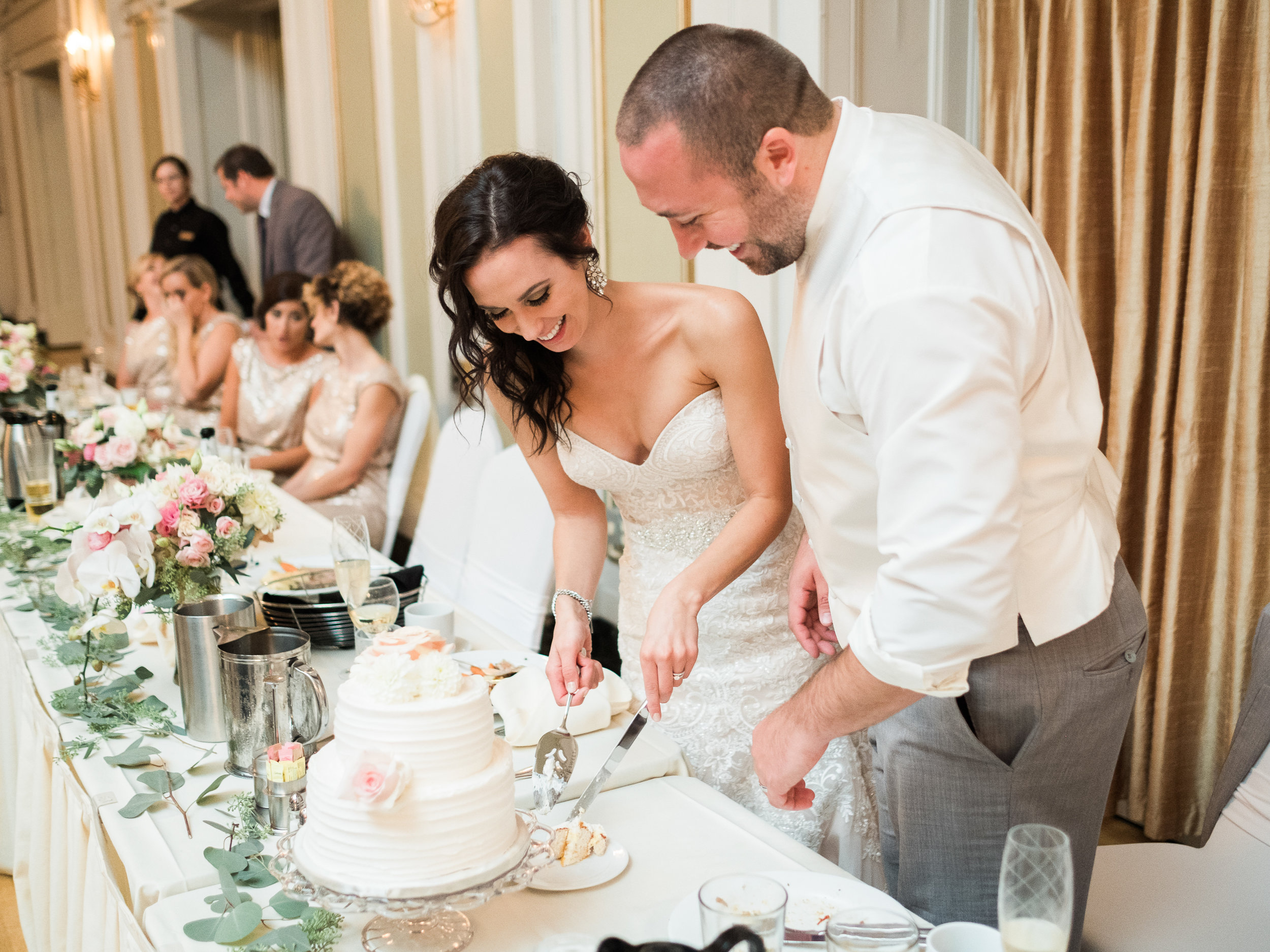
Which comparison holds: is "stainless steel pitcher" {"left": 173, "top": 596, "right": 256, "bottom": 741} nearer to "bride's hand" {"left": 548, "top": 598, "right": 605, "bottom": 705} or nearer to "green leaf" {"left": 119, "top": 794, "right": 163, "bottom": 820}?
"green leaf" {"left": 119, "top": 794, "right": 163, "bottom": 820}

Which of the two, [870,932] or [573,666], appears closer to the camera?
[870,932]

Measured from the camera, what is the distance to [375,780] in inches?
36.6

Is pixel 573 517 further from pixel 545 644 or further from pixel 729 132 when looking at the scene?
pixel 545 644

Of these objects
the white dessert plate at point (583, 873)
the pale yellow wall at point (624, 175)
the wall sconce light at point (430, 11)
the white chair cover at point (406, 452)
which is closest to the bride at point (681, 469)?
the white dessert plate at point (583, 873)

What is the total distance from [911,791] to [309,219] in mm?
4752

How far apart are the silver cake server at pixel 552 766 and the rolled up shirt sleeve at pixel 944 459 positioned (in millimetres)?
493

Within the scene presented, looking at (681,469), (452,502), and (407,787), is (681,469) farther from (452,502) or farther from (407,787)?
(452,502)

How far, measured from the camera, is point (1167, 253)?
2334mm

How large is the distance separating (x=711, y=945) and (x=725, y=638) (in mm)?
1129

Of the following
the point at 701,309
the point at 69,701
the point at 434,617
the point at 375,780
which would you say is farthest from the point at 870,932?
the point at 69,701

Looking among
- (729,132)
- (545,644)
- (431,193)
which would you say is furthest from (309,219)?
(729,132)

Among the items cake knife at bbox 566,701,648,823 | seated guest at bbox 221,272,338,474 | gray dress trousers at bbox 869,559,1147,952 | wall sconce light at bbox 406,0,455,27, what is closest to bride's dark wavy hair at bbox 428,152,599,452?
cake knife at bbox 566,701,648,823

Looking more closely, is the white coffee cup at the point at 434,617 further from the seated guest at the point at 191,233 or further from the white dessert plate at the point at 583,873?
the seated guest at the point at 191,233

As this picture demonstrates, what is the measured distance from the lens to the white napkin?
1446 mm
